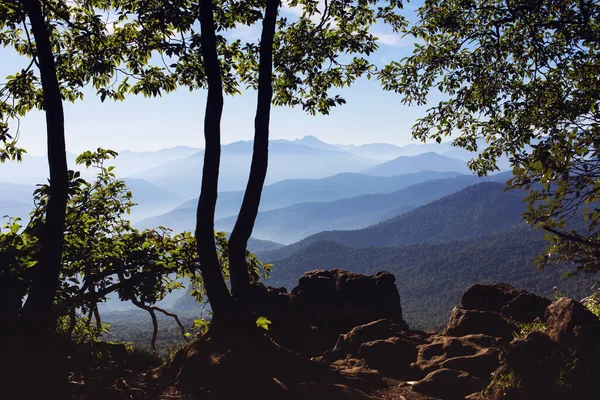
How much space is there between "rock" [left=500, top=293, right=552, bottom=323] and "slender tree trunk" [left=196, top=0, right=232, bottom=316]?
27.0 ft

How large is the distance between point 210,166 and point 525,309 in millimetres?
9473

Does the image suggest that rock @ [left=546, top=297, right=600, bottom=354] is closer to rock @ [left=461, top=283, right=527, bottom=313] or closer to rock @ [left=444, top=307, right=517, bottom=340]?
rock @ [left=444, top=307, right=517, bottom=340]

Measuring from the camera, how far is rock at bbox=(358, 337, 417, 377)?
8469mm

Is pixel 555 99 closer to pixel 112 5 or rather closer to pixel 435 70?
pixel 435 70

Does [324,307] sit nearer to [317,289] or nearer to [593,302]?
[317,289]

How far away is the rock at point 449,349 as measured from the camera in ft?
27.0

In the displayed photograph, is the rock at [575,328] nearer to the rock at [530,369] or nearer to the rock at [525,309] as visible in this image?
the rock at [530,369]

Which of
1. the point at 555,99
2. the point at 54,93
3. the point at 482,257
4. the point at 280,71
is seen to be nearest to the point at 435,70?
the point at 555,99

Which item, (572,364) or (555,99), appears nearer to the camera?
(572,364)

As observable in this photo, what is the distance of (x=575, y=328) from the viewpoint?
19.1 feet

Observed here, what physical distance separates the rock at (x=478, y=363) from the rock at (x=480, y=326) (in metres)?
2.13

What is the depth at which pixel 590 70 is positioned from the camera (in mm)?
10062

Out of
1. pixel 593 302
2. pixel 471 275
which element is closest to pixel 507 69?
pixel 593 302

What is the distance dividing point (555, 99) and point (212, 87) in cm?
843
